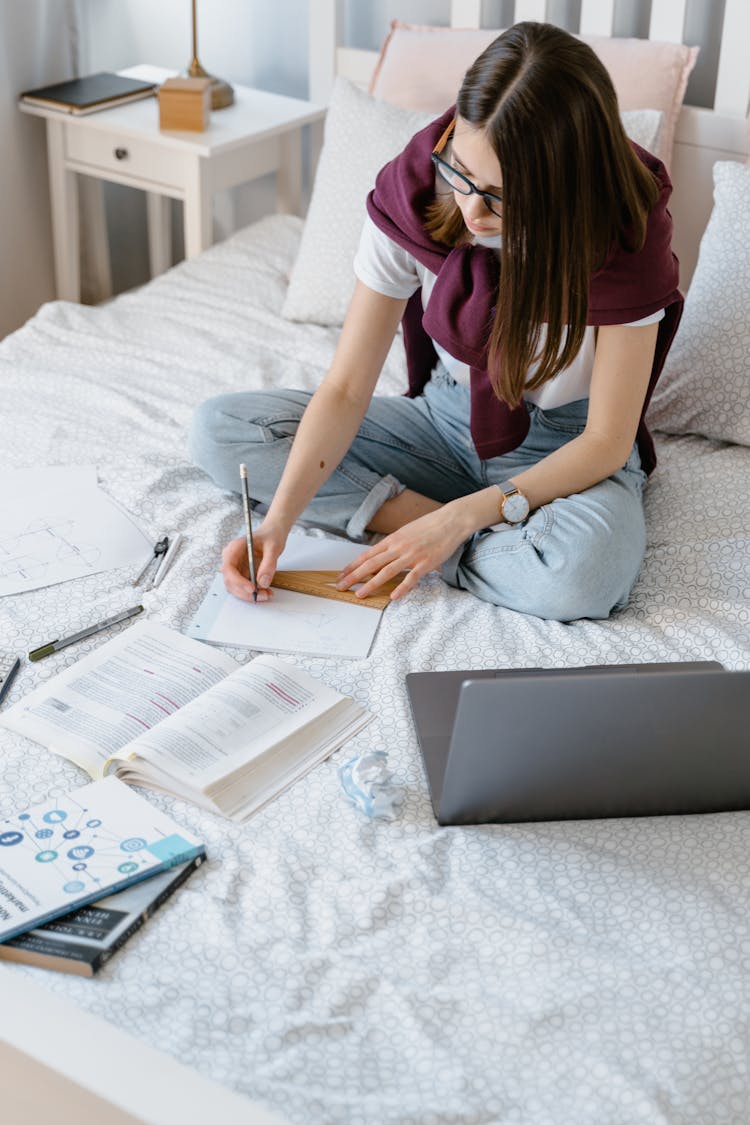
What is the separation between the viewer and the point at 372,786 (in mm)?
1089

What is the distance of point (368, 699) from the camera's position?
49.1 inches

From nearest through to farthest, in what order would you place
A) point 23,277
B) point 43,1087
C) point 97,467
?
point 43,1087 → point 97,467 → point 23,277

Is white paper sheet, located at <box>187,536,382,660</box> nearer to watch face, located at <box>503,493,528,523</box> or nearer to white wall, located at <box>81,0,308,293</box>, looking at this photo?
watch face, located at <box>503,493,528,523</box>

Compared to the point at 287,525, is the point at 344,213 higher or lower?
higher

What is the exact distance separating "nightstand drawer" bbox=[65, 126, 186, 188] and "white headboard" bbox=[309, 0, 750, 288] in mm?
597

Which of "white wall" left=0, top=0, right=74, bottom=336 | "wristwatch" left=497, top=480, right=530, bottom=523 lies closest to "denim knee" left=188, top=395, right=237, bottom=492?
"wristwatch" left=497, top=480, right=530, bottom=523

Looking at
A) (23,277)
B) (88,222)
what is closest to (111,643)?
(23,277)

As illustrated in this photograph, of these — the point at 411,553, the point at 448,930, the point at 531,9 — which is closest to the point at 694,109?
the point at 531,9

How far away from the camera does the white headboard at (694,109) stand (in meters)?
1.98

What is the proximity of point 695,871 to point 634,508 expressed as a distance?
53 centimetres

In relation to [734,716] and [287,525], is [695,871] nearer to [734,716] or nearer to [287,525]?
[734,716]

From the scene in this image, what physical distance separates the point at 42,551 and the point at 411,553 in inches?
18.2

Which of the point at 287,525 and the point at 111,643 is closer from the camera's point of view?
the point at 111,643

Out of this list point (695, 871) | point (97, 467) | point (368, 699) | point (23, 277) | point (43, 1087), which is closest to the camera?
point (43, 1087)
